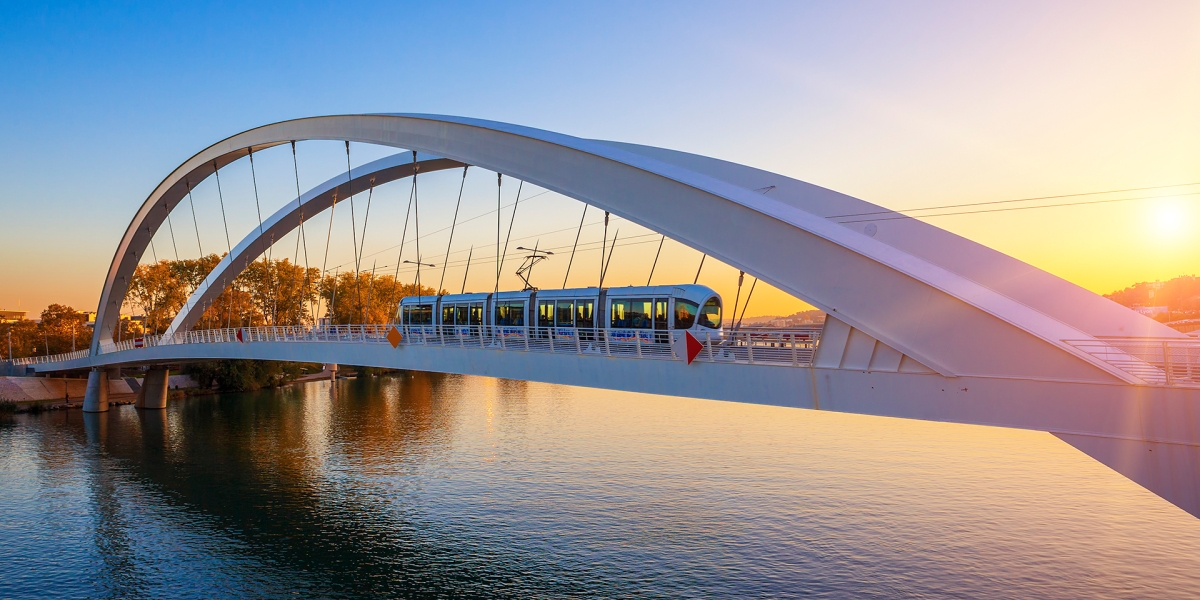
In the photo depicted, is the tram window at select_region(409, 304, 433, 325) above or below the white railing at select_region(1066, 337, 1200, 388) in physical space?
above

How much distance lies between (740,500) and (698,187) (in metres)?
13.5

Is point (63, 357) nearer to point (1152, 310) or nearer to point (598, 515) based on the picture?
point (598, 515)

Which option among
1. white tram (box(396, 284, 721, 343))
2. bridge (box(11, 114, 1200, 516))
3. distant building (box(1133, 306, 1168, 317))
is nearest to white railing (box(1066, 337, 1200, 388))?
bridge (box(11, 114, 1200, 516))

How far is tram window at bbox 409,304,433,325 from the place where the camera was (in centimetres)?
2998

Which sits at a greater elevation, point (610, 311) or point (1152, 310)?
point (610, 311)

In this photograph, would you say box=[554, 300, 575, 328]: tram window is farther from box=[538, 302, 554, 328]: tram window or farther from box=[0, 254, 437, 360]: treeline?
box=[0, 254, 437, 360]: treeline

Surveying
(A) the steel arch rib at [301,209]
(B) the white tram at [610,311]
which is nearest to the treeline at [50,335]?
(A) the steel arch rib at [301,209]

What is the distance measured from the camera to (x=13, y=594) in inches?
662

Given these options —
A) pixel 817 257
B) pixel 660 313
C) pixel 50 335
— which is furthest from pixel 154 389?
pixel 817 257

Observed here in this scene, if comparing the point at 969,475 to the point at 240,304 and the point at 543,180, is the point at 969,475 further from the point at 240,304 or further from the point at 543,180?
the point at 240,304

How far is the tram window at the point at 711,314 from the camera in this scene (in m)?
21.6

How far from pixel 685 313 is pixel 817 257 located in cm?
1024

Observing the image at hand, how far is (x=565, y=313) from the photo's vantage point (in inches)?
922

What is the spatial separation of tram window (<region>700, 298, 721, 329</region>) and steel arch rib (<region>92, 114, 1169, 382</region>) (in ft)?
22.0
